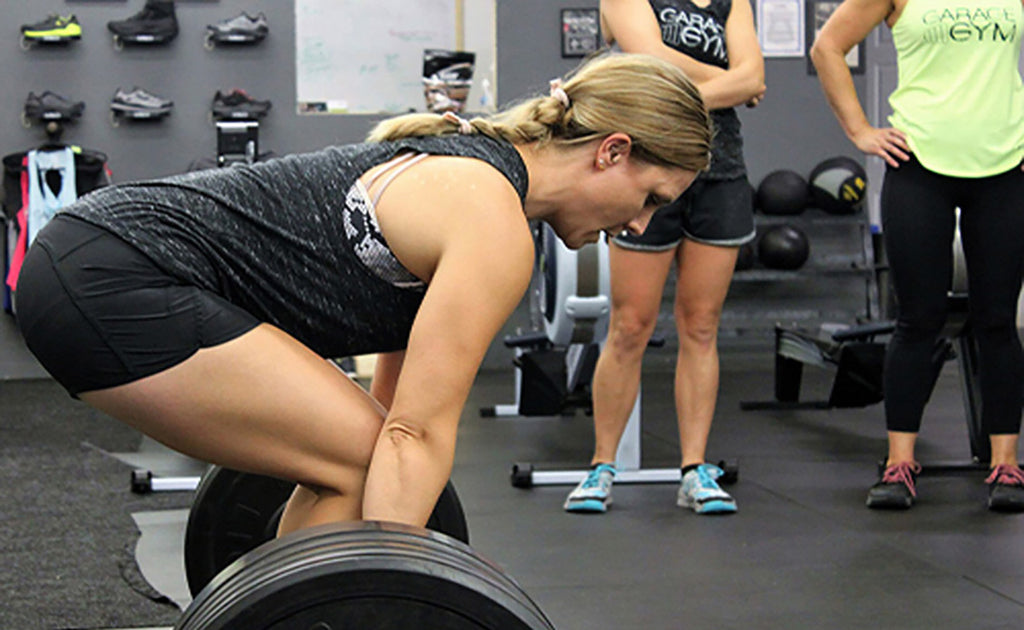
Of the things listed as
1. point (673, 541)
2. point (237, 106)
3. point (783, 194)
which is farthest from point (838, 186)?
point (673, 541)

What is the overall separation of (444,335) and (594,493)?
1.65 metres

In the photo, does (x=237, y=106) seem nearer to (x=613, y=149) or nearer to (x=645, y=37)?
(x=645, y=37)

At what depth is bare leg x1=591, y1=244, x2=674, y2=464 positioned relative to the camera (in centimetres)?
271

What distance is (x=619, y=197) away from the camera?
1408 mm

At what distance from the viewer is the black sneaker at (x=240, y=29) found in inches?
225

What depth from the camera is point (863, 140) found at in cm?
279

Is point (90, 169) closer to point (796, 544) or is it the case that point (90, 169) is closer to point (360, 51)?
point (360, 51)

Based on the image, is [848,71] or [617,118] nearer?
[617,118]

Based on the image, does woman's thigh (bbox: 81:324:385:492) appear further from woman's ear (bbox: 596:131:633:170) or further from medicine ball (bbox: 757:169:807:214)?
medicine ball (bbox: 757:169:807:214)

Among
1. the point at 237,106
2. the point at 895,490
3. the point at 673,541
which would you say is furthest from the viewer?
the point at 237,106

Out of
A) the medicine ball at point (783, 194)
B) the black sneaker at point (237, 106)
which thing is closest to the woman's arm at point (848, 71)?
the medicine ball at point (783, 194)

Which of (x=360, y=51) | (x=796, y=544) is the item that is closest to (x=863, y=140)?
(x=796, y=544)

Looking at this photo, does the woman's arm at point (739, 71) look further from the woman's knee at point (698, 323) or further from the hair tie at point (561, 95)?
the hair tie at point (561, 95)

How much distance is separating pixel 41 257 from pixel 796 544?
1.67 meters
